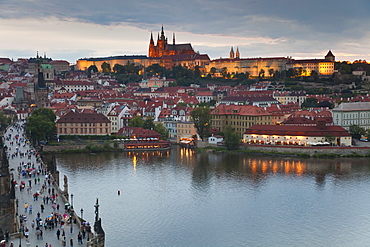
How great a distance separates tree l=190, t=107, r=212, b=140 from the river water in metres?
6.49

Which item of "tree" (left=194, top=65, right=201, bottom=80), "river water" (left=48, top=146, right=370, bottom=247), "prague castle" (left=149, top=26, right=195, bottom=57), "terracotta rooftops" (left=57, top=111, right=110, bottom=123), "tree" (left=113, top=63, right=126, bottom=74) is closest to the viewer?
"river water" (left=48, top=146, right=370, bottom=247)

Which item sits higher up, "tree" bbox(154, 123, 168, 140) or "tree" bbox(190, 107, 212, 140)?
"tree" bbox(190, 107, 212, 140)

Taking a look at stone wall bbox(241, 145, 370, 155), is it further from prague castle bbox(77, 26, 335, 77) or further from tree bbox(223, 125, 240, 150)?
prague castle bbox(77, 26, 335, 77)

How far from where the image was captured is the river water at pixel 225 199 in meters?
19.7

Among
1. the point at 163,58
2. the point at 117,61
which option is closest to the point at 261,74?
the point at 163,58

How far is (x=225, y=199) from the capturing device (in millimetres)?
24781

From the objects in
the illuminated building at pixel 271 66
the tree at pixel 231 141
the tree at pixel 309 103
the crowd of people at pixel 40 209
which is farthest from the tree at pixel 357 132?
the illuminated building at pixel 271 66

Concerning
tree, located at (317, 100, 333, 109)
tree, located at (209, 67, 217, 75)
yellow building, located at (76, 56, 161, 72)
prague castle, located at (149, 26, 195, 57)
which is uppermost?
prague castle, located at (149, 26, 195, 57)

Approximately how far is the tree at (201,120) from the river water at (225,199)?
6.49m

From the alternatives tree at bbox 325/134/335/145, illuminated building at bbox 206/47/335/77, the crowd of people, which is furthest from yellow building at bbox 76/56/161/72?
the crowd of people

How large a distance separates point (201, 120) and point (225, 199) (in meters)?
18.0

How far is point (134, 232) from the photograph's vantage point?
19.8m

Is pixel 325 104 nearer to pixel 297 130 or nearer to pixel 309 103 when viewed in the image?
pixel 309 103

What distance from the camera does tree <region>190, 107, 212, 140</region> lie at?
4247 cm
